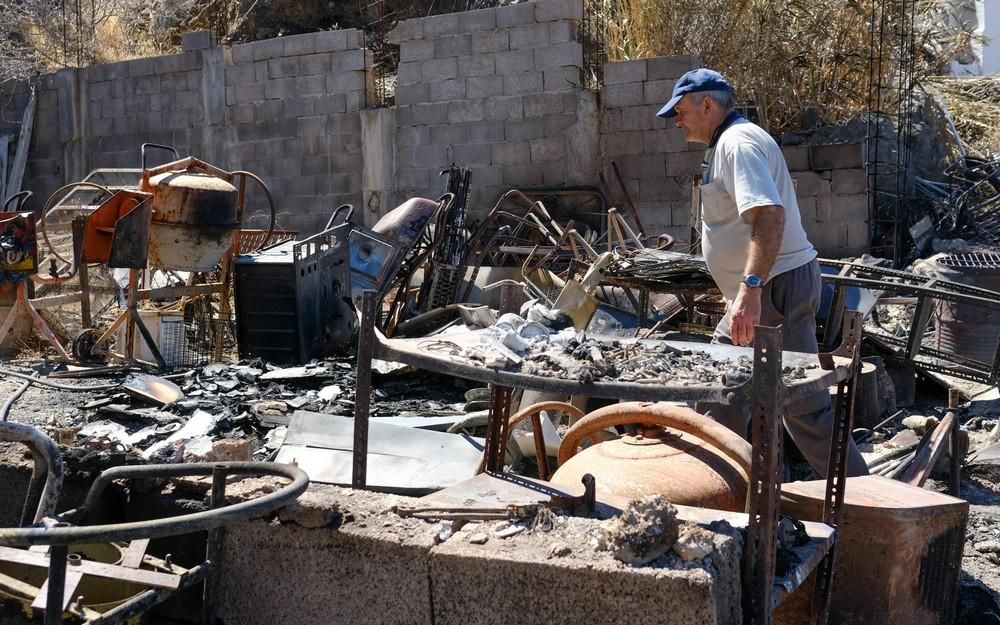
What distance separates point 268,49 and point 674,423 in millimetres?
10893

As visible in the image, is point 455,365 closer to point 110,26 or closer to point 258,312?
point 258,312

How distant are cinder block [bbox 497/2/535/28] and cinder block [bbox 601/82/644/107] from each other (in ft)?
3.88

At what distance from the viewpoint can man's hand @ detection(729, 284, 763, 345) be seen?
359cm

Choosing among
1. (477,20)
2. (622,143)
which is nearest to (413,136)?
(477,20)

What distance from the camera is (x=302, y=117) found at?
42.1ft

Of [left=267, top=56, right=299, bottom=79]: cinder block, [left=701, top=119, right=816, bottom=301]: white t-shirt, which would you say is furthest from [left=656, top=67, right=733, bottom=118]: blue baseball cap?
[left=267, top=56, right=299, bottom=79]: cinder block

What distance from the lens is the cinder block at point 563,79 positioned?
11195 mm

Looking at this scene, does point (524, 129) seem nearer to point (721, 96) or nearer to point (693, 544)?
point (721, 96)

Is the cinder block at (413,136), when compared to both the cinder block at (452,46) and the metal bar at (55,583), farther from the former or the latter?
the metal bar at (55,583)

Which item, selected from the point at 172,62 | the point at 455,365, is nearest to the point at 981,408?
the point at 455,365

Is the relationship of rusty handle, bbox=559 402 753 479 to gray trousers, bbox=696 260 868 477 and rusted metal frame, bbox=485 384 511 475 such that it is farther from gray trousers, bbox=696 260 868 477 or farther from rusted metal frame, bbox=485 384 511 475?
gray trousers, bbox=696 260 868 477

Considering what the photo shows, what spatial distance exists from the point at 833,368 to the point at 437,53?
9815 millimetres

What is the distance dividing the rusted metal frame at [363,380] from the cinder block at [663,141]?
8.35 metres

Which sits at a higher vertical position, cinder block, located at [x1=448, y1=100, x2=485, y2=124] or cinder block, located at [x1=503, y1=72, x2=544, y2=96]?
cinder block, located at [x1=503, y1=72, x2=544, y2=96]
